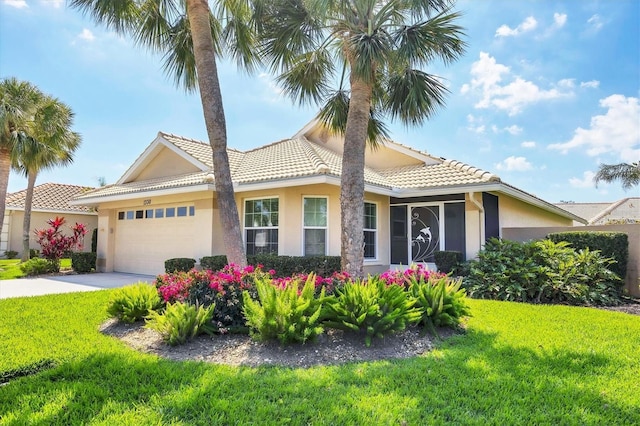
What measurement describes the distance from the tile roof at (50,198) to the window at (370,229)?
21335 mm

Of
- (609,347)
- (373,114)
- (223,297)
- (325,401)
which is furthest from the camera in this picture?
(373,114)

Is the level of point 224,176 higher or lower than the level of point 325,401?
higher

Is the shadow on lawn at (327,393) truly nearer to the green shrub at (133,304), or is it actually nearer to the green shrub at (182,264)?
the green shrub at (133,304)

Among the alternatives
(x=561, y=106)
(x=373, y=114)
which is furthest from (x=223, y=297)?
(x=561, y=106)

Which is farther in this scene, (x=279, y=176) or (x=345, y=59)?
(x=279, y=176)

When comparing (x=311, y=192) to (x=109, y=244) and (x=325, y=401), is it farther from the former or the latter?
(x=109, y=244)

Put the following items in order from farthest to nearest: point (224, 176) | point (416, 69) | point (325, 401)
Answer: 1. point (416, 69)
2. point (224, 176)
3. point (325, 401)

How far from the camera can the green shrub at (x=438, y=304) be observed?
6.32 metres

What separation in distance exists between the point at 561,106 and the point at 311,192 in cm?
1179

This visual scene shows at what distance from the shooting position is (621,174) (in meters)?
28.5

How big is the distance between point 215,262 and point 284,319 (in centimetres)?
809

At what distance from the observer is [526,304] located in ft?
30.6

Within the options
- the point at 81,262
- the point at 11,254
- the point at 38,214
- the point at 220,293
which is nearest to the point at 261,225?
the point at 220,293

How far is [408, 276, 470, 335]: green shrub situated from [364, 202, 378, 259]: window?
6371 mm
